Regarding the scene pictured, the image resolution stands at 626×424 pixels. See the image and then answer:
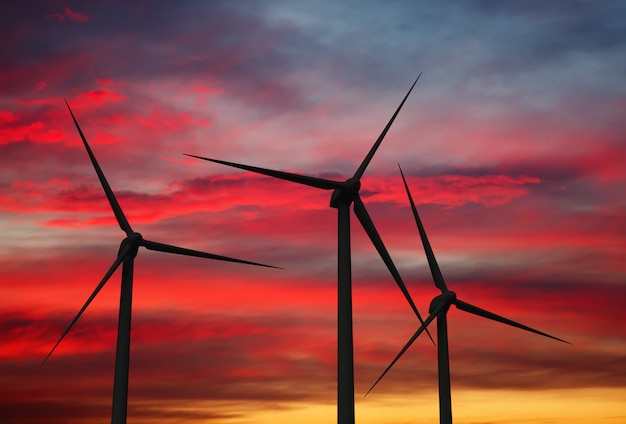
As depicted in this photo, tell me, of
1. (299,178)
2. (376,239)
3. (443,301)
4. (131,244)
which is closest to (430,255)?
(443,301)

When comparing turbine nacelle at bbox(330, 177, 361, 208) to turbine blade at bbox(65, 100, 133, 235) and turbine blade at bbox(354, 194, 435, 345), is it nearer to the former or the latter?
turbine blade at bbox(354, 194, 435, 345)

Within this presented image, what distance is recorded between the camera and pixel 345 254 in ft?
193

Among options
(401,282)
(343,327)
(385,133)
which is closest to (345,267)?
(343,327)

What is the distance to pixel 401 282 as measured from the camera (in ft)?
219

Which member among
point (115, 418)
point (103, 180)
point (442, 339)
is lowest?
point (115, 418)

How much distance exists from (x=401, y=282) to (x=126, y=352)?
19067 millimetres

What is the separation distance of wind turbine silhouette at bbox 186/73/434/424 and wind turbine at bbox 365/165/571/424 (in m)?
6.90

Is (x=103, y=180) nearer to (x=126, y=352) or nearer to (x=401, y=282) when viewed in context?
(x=126, y=352)

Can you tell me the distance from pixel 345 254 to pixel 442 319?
20.2 m

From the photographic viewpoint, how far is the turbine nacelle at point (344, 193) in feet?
204

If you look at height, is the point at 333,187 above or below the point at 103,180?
→ below

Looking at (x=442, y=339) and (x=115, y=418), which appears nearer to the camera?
(x=115, y=418)

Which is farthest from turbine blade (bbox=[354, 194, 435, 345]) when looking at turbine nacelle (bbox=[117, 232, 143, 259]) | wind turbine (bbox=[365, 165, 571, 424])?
turbine nacelle (bbox=[117, 232, 143, 259])

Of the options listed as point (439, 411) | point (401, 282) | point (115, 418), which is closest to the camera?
point (115, 418)
